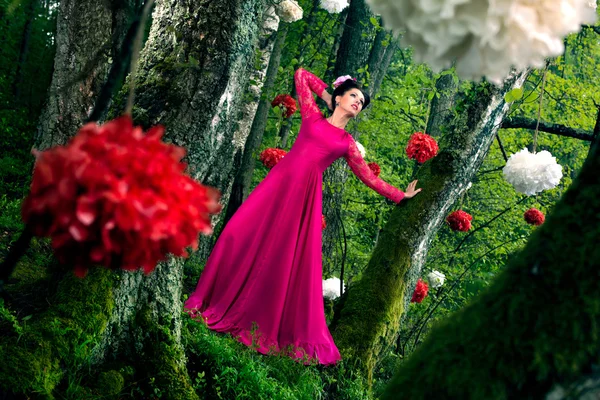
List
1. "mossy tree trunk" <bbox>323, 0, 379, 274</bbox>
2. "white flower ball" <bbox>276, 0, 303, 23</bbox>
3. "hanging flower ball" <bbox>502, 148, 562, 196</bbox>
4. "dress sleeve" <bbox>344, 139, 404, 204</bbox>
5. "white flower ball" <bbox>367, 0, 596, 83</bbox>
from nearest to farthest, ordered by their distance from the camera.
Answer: "white flower ball" <bbox>367, 0, 596, 83</bbox>
"hanging flower ball" <bbox>502, 148, 562, 196</bbox>
"dress sleeve" <bbox>344, 139, 404, 204</bbox>
"white flower ball" <bbox>276, 0, 303, 23</bbox>
"mossy tree trunk" <bbox>323, 0, 379, 274</bbox>

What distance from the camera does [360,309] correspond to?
4.21 m

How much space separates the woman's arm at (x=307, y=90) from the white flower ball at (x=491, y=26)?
345 centimetres

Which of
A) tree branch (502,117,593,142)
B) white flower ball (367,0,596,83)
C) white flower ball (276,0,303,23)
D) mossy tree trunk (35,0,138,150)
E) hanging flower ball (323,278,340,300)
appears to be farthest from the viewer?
hanging flower ball (323,278,340,300)

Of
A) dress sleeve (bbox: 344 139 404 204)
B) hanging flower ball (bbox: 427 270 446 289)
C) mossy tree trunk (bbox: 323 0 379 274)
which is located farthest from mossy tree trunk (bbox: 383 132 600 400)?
hanging flower ball (bbox: 427 270 446 289)

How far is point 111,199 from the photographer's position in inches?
37.2

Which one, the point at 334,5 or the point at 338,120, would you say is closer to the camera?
the point at 338,120

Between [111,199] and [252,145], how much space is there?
254 inches

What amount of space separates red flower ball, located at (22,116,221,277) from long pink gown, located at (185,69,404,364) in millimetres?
3231

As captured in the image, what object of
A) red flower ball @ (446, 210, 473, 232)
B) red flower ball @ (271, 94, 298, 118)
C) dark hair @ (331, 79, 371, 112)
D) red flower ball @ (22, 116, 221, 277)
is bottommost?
red flower ball @ (22, 116, 221, 277)

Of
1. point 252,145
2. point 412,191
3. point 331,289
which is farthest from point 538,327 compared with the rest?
point 252,145

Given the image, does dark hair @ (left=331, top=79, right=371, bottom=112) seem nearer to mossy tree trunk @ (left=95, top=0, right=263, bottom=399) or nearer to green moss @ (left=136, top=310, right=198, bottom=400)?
mossy tree trunk @ (left=95, top=0, right=263, bottom=399)

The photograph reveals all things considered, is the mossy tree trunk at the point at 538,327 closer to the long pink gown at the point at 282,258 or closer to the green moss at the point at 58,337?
the green moss at the point at 58,337

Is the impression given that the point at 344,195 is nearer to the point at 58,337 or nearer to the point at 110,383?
the point at 110,383

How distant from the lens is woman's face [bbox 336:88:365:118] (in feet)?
15.0
